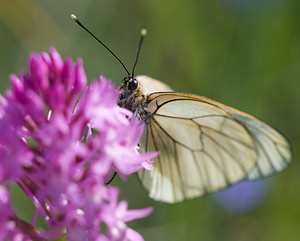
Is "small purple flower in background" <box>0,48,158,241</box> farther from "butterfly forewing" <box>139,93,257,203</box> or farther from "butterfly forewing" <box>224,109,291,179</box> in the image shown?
"butterfly forewing" <box>224,109,291,179</box>

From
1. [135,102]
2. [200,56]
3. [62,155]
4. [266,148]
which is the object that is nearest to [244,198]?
[200,56]

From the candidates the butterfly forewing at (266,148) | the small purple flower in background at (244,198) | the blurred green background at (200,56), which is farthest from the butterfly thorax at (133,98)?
the small purple flower in background at (244,198)

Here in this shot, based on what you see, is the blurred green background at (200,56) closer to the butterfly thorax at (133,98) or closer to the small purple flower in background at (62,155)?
the butterfly thorax at (133,98)

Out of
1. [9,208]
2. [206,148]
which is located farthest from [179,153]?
[9,208]

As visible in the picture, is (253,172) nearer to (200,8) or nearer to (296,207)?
(296,207)

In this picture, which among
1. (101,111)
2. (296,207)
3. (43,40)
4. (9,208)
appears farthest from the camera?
(43,40)

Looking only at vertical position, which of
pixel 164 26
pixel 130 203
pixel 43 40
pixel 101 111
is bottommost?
pixel 101 111
